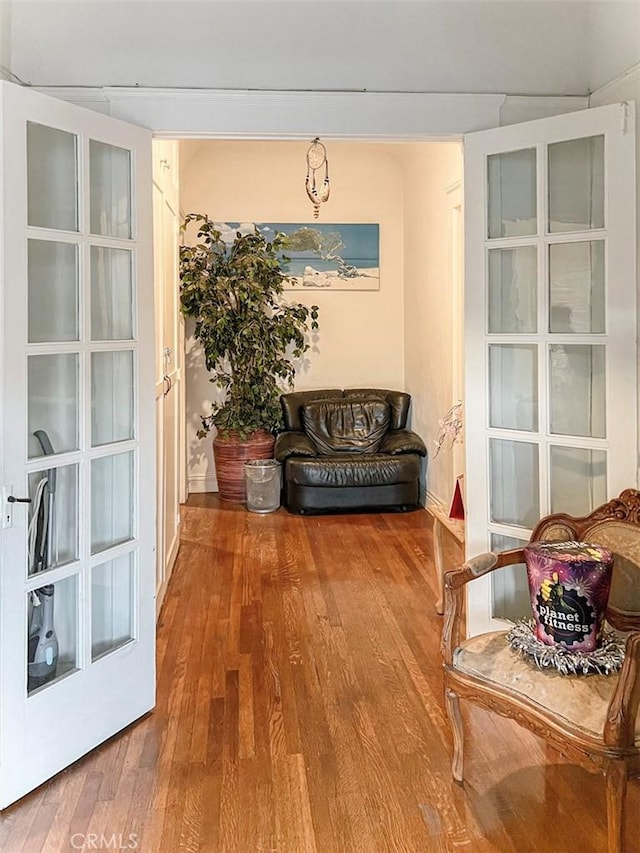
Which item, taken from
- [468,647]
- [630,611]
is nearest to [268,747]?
[468,647]

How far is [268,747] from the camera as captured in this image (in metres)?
2.46

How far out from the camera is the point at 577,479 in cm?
271

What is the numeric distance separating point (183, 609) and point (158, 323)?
1477 mm

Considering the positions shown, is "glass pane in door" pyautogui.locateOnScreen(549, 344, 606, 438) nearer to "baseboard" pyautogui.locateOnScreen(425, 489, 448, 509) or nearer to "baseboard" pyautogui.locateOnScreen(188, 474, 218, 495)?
"baseboard" pyautogui.locateOnScreen(425, 489, 448, 509)

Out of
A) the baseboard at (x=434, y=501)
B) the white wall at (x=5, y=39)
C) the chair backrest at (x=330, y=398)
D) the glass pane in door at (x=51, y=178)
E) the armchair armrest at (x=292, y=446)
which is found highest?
the white wall at (x=5, y=39)

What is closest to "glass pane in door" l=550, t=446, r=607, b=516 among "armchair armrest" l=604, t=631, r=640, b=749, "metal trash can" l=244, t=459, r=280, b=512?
"armchair armrest" l=604, t=631, r=640, b=749

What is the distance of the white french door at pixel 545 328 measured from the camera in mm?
2541

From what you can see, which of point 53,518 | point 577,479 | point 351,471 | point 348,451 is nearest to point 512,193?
point 577,479

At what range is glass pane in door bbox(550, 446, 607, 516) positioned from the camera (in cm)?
265

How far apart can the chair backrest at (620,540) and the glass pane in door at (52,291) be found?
5.81 ft

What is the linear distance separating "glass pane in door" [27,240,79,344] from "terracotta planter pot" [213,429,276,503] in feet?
12.7

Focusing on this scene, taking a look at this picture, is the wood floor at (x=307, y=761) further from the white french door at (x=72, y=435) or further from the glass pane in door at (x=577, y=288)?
the glass pane in door at (x=577, y=288)

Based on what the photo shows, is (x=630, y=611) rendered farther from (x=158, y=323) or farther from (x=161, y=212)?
(x=161, y=212)

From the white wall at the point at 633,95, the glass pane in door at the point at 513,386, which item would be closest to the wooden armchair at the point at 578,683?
the white wall at the point at 633,95
